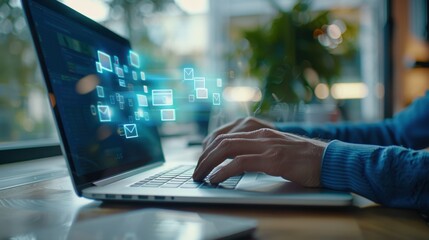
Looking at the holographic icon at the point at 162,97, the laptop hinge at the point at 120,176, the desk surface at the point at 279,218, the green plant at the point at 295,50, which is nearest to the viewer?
the desk surface at the point at 279,218

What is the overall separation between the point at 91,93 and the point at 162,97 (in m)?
0.37

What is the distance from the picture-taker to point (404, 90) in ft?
10.9

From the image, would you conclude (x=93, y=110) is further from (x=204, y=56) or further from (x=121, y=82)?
(x=204, y=56)

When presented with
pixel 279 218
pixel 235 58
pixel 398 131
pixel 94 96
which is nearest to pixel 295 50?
pixel 235 58

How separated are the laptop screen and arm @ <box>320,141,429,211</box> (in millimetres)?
387

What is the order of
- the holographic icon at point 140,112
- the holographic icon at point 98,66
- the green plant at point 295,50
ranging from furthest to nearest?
1. the green plant at point 295,50
2. the holographic icon at point 140,112
3. the holographic icon at point 98,66

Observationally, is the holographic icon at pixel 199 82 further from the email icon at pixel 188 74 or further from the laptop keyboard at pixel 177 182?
the laptop keyboard at pixel 177 182

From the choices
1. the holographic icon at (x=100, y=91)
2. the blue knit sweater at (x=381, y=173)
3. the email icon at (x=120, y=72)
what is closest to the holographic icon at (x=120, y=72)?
the email icon at (x=120, y=72)

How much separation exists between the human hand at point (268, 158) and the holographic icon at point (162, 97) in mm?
420

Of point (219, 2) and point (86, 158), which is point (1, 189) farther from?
point (219, 2)

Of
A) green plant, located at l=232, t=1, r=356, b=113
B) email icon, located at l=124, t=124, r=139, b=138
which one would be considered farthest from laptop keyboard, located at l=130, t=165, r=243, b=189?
green plant, located at l=232, t=1, r=356, b=113

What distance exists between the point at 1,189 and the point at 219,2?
2.57 m

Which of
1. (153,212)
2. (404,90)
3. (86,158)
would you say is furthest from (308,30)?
(404,90)

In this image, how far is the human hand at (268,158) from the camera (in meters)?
0.55
